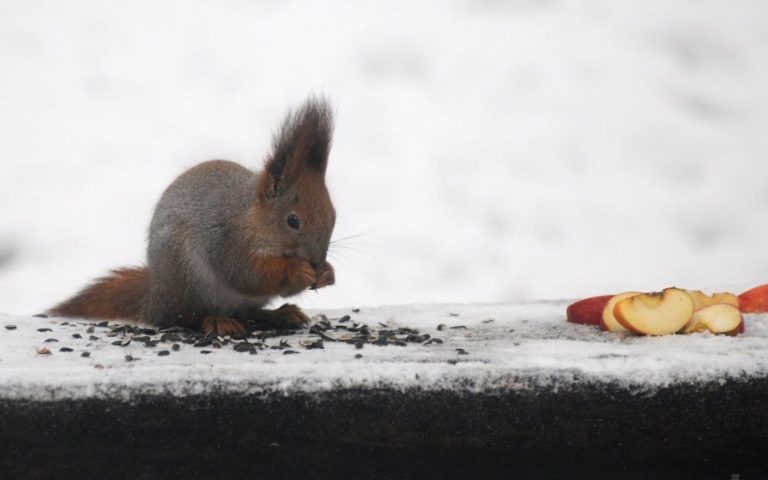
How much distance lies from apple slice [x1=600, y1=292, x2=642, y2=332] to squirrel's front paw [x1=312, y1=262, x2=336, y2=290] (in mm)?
480

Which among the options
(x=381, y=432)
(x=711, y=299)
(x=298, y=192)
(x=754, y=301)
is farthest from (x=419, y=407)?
(x=754, y=301)

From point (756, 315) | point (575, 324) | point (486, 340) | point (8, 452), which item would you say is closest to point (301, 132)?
point (486, 340)

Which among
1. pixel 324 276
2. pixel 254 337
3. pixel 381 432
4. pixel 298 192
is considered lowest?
pixel 381 432

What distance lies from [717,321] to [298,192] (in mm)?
753

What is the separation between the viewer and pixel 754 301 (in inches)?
75.5

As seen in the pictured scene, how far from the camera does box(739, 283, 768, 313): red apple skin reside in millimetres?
1904

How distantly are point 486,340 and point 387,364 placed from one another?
0.37 meters

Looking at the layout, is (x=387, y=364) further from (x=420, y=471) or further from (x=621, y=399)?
(x=621, y=399)

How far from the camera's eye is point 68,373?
4.37 ft

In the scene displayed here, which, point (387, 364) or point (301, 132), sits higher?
point (301, 132)

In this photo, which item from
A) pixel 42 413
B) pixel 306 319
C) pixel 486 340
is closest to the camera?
pixel 42 413

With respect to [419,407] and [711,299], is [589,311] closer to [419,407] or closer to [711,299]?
[711,299]

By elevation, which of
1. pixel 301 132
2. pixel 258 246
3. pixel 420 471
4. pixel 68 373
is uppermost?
pixel 301 132

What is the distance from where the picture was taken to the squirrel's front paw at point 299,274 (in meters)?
1.73
